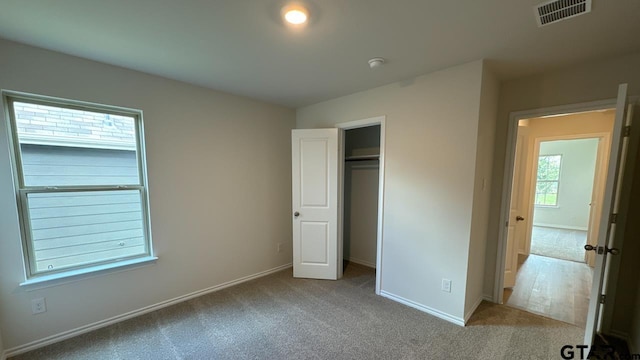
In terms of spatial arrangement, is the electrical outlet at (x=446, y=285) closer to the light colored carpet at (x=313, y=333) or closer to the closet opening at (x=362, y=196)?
the light colored carpet at (x=313, y=333)

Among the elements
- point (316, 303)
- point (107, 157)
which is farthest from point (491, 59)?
point (107, 157)

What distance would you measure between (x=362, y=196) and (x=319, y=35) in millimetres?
2564

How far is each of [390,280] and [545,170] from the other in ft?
23.9

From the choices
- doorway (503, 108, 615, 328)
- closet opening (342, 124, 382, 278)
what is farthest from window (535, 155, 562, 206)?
closet opening (342, 124, 382, 278)

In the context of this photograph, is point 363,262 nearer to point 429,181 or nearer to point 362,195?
point 362,195

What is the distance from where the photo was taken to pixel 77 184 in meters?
2.12

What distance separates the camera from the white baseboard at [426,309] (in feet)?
7.41

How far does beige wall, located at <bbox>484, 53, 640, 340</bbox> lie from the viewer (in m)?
1.98

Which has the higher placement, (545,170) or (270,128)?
(270,128)

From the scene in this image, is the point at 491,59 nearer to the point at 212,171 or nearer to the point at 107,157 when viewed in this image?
the point at 212,171

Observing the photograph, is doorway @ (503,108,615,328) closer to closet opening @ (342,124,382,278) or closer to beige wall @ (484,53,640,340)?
beige wall @ (484,53,640,340)

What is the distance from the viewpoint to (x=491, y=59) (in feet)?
6.64

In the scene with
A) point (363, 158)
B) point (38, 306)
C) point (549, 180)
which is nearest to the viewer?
point (38, 306)

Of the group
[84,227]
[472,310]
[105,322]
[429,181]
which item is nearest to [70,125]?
[84,227]
